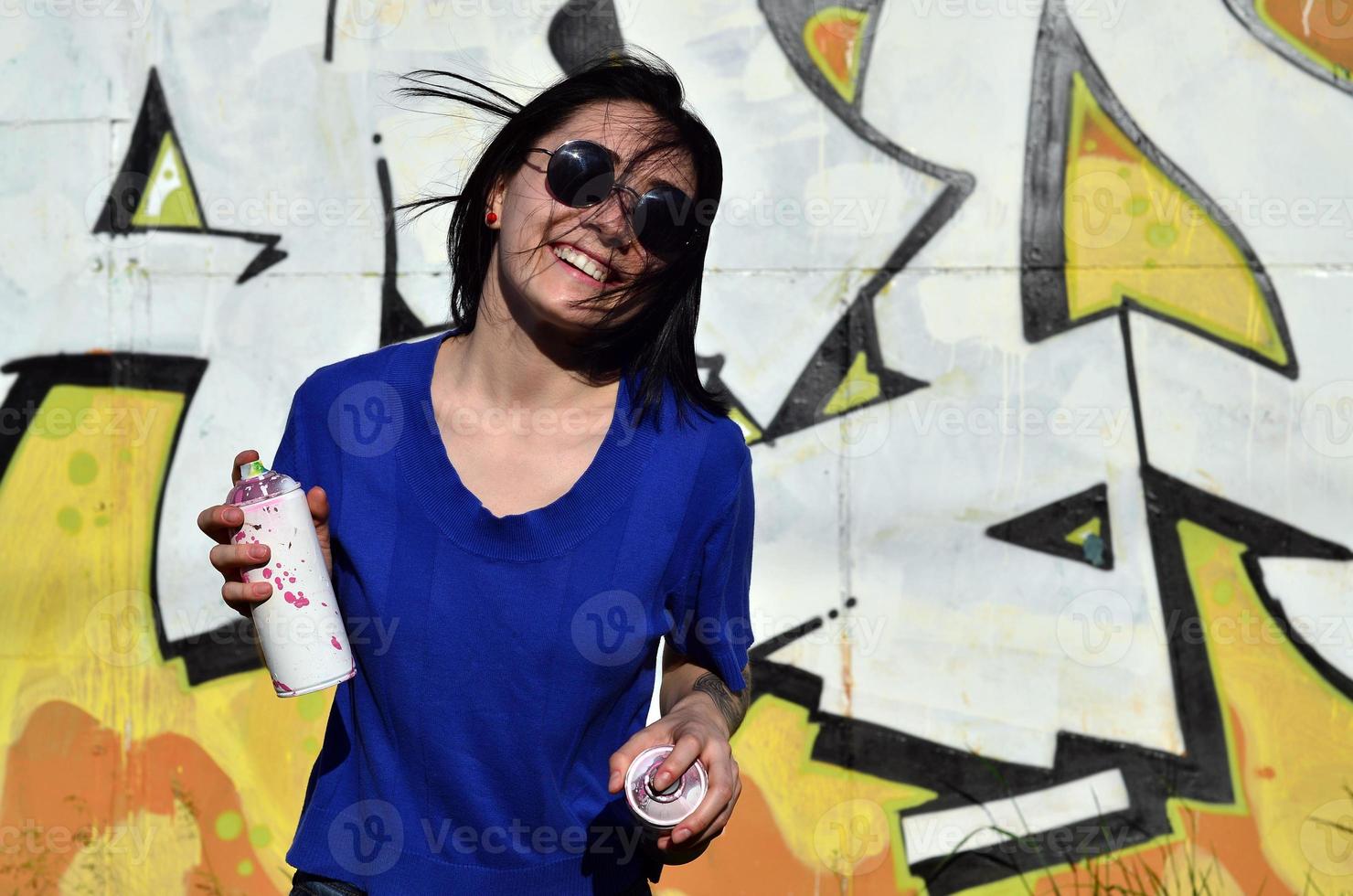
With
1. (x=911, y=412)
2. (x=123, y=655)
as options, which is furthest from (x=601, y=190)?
(x=123, y=655)

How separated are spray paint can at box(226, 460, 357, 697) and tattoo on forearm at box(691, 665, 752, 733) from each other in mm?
477

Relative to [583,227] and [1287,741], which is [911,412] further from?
[583,227]

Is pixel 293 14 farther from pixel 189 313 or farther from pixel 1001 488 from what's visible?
pixel 1001 488

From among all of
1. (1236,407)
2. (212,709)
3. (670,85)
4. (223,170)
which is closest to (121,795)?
(212,709)

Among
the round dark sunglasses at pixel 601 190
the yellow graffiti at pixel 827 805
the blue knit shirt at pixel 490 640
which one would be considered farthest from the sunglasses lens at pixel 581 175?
the yellow graffiti at pixel 827 805

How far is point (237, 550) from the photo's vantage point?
1410mm

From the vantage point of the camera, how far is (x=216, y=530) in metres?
1.45

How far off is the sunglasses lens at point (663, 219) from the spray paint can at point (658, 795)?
0.65 metres

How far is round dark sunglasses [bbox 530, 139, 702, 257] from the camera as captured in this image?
1521 mm

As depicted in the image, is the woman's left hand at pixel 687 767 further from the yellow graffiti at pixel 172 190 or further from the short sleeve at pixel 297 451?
the yellow graffiti at pixel 172 190

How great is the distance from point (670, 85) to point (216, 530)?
86 cm

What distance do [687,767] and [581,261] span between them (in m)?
0.65

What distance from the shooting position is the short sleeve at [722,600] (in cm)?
156

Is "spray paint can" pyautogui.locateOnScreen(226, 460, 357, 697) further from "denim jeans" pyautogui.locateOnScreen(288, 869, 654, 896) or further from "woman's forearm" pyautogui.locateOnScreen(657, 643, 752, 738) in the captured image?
"woman's forearm" pyautogui.locateOnScreen(657, 643, 752, 738)
